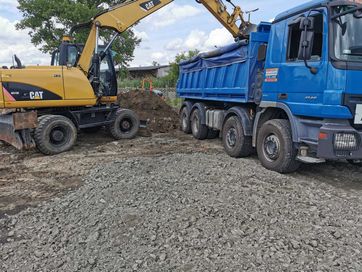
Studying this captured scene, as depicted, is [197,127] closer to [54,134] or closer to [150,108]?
[150,108]

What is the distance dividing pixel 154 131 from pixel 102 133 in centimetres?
188

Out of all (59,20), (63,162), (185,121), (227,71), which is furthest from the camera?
(59,20)

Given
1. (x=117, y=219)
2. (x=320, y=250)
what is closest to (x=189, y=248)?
(x=117, y=219)

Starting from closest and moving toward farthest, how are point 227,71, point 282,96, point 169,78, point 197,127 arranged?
1. point 282,96
2. point 227,71
3. point 197,127
4. point 169,78

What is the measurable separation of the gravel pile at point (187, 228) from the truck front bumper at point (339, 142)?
60cm

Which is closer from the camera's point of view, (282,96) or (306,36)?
(306,36)

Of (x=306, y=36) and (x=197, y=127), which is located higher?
(x=306, y=36)

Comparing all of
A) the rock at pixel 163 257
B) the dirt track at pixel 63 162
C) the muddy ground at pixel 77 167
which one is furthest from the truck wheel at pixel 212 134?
the rock at pixel 163 257

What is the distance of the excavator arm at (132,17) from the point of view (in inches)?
363

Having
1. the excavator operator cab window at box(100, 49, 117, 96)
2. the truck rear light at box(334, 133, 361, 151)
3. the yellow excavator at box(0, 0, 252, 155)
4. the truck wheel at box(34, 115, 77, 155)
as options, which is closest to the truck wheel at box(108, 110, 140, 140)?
the yellow excavator at box(0, 0, 252, 155)

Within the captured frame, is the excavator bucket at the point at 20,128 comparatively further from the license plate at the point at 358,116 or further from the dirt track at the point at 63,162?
the license plate at the point at 358,116

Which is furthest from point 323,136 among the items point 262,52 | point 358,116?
point 262,52

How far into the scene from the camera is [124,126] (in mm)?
10172

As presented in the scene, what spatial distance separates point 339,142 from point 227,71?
12.2ft
